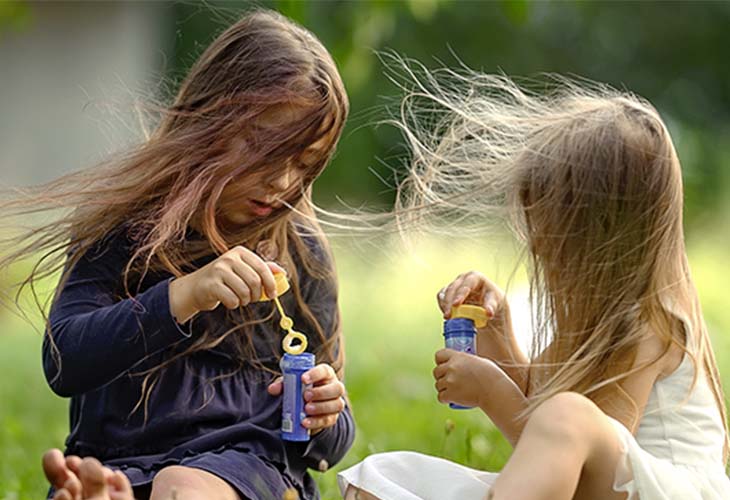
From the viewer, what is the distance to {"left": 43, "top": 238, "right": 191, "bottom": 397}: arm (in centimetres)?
245

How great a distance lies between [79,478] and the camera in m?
2.07

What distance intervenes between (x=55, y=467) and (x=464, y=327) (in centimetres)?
88

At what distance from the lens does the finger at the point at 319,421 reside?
98.3 inches

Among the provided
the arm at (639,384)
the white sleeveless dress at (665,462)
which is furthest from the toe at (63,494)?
the arm at (639,384)

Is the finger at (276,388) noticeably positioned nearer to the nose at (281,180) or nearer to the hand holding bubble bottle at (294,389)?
the hand holding bubble bottle at (294,389)

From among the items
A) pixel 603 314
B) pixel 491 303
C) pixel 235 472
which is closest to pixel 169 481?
pixel 235 472

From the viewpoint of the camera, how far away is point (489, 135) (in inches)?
107

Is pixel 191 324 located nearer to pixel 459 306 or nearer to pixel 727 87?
pixel 459 306

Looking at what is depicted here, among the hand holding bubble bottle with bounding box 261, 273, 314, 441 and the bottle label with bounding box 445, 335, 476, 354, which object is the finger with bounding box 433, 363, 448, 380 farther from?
the hand holding bubble bottle with bounding box 261, 273, 314, 441

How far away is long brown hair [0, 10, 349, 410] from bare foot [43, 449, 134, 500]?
58 cm

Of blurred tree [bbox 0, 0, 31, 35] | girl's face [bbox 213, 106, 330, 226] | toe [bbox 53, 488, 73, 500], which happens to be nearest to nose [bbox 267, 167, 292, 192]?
girl's face [bbox 213, 106, 330, 226]

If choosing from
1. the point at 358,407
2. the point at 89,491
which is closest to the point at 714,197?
the point at 358,407

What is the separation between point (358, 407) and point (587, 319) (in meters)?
2.56

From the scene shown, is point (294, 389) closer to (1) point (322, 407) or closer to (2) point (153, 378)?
(1) point (322, 407)
